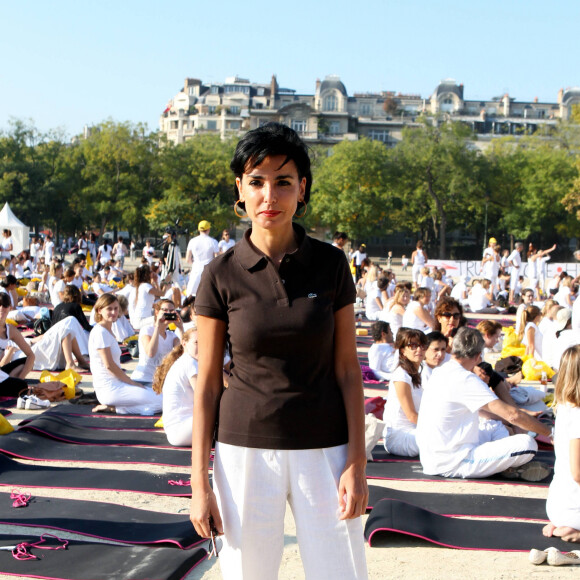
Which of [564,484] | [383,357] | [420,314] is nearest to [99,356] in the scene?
[383,357]

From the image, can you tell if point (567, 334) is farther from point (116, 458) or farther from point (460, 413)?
point (116, 458)

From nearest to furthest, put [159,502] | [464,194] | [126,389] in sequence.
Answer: [159,502] < [126,389] < [464,194]

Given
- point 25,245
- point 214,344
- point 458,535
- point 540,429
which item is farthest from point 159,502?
point 25,245

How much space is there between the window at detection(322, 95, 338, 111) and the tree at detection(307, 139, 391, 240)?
5746 cm

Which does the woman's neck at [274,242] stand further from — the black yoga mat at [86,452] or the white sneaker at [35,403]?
the white sneaker at [35,403]

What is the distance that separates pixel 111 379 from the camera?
8.28 meters

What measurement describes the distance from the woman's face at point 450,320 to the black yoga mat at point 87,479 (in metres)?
4.15

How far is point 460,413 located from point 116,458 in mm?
2829

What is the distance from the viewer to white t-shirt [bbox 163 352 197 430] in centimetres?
676

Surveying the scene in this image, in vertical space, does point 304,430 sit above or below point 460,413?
above

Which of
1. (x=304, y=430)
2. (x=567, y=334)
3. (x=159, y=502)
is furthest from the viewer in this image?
(x=567, y=334)

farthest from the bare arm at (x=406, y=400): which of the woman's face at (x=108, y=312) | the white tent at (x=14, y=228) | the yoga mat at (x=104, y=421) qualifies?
the white tent at (x=14, y=228)

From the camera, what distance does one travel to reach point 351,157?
60.1m

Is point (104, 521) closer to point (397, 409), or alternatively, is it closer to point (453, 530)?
point (453, 530)
